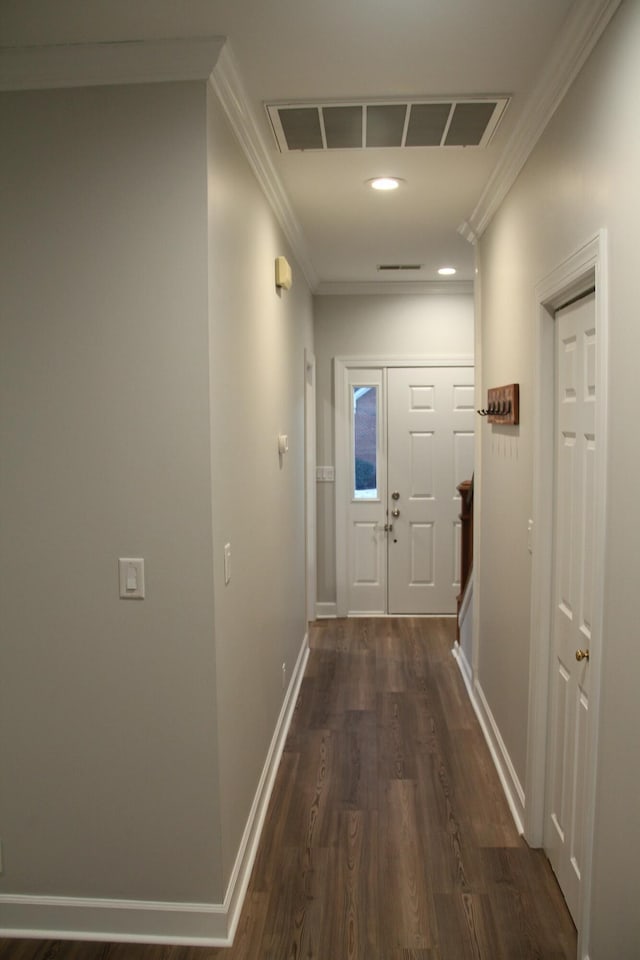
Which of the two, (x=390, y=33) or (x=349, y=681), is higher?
(x=390, y=33)

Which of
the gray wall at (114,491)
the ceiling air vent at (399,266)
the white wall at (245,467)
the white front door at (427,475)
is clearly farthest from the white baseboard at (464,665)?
the ceiling air vent at (399,266)

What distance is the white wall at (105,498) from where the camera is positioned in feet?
6.57

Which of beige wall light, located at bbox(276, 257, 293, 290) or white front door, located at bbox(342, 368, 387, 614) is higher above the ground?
beige wall light, located at bbox(276, 257, 293, 290)

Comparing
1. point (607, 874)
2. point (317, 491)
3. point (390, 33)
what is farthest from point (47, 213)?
point (317, 491)

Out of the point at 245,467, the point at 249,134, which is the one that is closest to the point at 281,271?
the point at 249,134

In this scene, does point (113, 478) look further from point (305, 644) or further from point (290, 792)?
point (305, 644)

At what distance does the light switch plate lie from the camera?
81.8 inches

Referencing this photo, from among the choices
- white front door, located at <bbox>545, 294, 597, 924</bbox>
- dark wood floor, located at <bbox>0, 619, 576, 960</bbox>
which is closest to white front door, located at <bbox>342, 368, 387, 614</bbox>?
dark wood floor, located at <bbox>0, 619, 576, 960</bbox>

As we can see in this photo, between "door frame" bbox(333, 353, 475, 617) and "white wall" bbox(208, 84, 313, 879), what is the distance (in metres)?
1.82

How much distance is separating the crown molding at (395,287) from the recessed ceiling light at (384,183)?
2.36 metres

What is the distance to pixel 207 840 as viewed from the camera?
213 centimetres

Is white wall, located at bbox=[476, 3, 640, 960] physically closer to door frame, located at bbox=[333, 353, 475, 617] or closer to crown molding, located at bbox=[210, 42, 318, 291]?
crown molding, located at bbox=[210, 42, 318, 291]

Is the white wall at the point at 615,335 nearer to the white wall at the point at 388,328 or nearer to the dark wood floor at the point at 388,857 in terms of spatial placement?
the dark wood floor at the point at 388,857

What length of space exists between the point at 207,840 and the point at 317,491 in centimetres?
376
